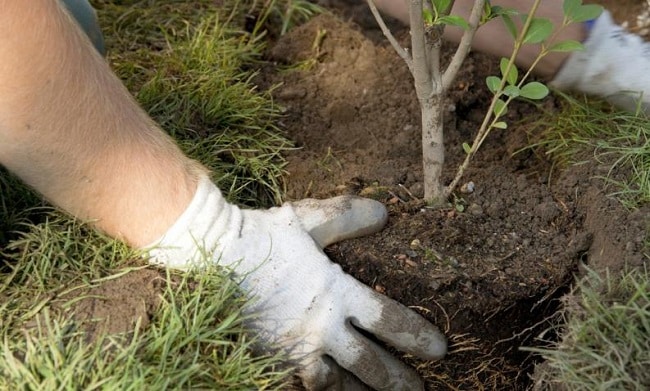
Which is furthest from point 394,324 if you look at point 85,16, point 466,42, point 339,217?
point 85,16

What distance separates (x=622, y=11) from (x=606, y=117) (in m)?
0.27

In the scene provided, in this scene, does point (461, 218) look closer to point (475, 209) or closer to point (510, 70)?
point (475, 209)

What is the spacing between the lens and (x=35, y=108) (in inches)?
65.6

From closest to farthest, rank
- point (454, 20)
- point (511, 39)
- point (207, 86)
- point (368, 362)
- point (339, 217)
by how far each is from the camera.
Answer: point (454, 20) < point (368, 362) < point (339, 217) < point (511, 39) < point (207, 86)

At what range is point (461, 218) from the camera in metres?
2.02

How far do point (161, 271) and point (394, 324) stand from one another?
0.51 m

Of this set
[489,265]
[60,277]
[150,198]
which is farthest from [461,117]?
[60,277]

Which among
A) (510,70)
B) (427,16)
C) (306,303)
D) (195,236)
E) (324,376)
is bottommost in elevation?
(324,376)

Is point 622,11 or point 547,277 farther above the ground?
point 622,11

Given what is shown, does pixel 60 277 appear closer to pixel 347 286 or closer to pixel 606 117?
pixel 347 286

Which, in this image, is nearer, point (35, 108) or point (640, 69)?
point (35, 108)

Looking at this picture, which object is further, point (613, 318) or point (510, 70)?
point (510, 70)

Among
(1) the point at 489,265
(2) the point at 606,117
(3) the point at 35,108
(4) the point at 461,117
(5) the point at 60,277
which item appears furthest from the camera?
(4) the point at 461,117

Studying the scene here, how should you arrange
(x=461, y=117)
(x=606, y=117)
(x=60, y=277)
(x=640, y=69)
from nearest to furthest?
(x=60, y=277) → (x=640, y=69) → (x=606, y=117) → (x=461, y=117)
